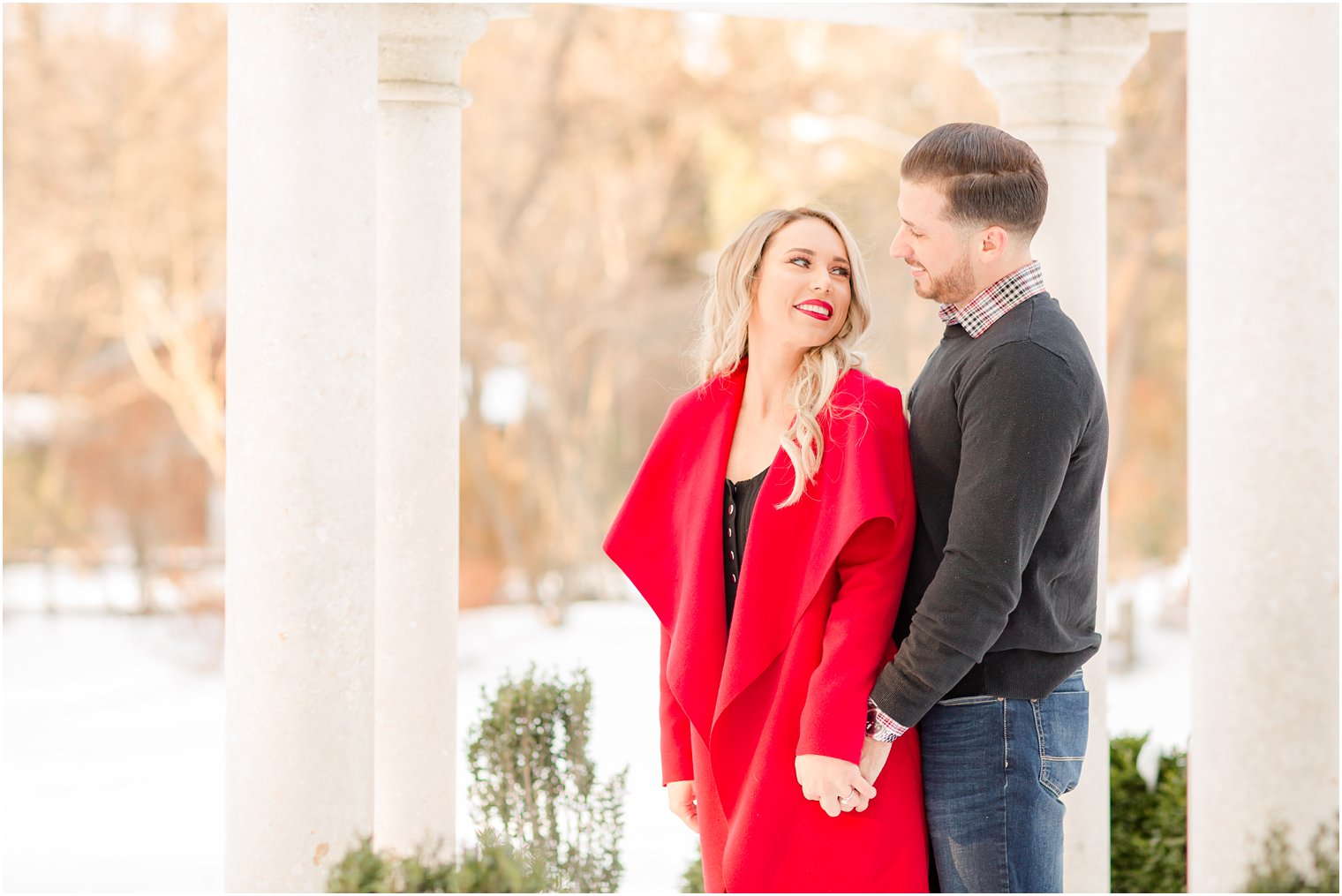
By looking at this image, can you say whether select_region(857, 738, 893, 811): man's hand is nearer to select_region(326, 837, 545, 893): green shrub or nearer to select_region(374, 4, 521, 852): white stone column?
select_region(326, 837, 545, 893): green shrub

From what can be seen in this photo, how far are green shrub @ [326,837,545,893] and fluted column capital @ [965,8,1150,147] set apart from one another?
3405mm

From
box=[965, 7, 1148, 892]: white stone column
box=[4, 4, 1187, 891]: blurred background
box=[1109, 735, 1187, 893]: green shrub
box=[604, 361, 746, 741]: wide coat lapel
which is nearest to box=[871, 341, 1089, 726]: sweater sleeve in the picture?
box=[604, 361, 746, 741]: wide coat lapel

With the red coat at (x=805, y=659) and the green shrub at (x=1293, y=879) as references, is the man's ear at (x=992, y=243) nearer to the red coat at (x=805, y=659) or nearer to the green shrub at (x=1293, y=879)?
the red coat at (x=805, y=659)

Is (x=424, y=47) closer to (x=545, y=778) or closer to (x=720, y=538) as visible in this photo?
(x=720, y=538)

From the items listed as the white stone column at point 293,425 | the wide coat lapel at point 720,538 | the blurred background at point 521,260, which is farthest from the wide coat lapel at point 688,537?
the blurred background at point 521,260

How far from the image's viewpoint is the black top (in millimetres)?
2924

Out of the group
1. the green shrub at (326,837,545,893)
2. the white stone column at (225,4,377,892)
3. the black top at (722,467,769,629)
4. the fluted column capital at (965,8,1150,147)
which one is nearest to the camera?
the green shrub at (326,837,545,893)

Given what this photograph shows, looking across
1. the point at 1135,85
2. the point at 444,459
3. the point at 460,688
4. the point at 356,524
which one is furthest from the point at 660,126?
the point at 356,524

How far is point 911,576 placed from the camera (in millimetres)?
2812

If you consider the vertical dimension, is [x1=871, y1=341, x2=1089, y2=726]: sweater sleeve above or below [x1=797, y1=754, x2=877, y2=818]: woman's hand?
above

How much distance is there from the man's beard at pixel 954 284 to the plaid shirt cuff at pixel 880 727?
87 cm

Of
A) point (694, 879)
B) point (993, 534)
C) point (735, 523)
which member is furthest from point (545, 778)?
point (993, 534)

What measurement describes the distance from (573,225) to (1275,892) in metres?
17.9

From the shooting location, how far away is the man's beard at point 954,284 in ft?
9.12
